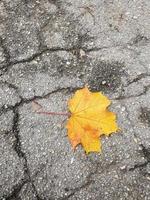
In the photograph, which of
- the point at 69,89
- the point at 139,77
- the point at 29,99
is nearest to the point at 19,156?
the point at 29,99

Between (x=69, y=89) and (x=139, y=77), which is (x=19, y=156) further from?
(x=139, y=77)

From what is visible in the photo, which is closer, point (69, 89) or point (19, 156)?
point (19, 156)

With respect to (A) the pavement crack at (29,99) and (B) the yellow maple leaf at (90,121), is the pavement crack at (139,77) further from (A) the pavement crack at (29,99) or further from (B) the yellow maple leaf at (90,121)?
(A) the pavement crack at (29,99)

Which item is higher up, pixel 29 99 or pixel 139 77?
pixel 139 77

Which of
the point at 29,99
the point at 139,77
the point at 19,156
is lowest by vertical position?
the point at 19,156

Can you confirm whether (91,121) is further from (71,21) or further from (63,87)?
(71,21)

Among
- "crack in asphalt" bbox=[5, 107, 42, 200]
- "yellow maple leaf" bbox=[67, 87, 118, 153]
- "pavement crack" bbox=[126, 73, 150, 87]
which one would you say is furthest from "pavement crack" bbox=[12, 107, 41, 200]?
"pavement crack" bbox=[126, 73, 150, 87]

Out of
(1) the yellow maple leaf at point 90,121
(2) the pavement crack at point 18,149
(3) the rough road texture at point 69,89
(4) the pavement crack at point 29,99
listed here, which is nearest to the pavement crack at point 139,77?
(3) the rough road texture at point 69,89

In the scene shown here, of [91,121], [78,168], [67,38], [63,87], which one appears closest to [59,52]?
[67,38]
